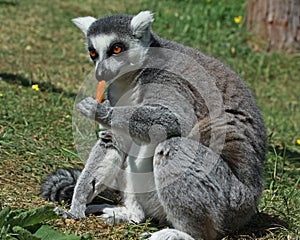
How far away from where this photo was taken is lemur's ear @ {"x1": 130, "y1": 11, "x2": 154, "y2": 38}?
167 inches

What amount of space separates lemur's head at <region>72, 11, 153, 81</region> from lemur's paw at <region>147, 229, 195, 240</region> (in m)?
1.12

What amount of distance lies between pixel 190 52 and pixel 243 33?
17.9ft

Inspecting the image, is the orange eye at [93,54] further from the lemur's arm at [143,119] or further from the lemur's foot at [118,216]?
the lemur's foot at [118,216]

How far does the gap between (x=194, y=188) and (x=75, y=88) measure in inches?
149

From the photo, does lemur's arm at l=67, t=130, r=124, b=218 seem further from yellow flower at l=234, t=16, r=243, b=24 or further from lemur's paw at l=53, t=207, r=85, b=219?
yellow flower at l=234, t=16, r=243, b=24

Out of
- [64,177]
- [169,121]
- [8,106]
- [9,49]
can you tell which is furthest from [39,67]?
[169,121]

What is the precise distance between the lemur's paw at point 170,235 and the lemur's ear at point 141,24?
1411 millimetres

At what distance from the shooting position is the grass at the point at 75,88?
4492 millimetres

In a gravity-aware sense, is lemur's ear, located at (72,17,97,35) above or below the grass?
above

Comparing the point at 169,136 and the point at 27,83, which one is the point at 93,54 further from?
the point at 27,83

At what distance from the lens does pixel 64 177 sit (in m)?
4.47

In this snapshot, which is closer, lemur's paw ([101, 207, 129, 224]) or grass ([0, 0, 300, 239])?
lemur's paw ([101, 207, 129, 224])

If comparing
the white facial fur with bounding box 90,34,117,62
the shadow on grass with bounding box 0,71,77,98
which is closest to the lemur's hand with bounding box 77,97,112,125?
the white facial fur with bounding box 90,34,117,62

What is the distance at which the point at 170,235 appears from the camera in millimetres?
3795
